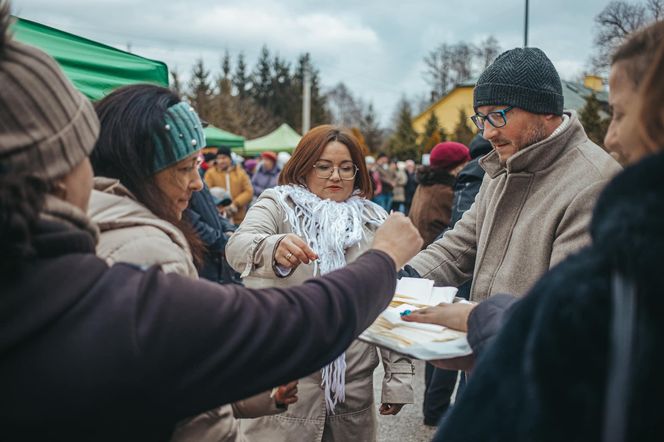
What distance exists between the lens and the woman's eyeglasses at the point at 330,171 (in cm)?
291

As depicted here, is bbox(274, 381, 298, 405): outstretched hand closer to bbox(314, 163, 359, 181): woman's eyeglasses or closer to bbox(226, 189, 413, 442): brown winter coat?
bbox(226, 189, 413, 442): brown winter coat

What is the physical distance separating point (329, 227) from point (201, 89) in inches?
1770

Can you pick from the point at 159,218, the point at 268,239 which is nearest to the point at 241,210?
the point at 268,239

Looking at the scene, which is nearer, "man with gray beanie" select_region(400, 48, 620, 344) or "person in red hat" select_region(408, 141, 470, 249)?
"man with gray beanie" select_region(400, 48, 620, 344)

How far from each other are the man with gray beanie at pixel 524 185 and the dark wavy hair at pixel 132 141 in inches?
51.8

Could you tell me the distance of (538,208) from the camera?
2.16 m

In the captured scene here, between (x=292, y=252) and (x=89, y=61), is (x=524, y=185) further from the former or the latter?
(x=89, y=61)

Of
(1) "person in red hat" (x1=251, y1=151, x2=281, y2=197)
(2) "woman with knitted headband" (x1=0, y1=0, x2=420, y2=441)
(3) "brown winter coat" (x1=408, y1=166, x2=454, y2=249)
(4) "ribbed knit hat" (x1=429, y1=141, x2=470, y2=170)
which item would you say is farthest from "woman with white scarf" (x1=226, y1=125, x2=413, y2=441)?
(1) "person in red hat" (x1=251, y1=151, x2=281, y2=197)

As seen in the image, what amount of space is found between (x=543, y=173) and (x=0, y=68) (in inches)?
73.4

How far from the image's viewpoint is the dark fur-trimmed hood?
18.2 feet

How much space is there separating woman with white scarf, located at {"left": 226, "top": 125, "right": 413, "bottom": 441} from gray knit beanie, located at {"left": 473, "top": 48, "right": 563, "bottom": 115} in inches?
32.2

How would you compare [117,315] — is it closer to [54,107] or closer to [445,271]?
[54,107]

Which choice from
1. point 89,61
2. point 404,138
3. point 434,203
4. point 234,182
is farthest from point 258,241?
point 404,138

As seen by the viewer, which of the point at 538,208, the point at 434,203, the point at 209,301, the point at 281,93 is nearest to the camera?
the point at 209,301
